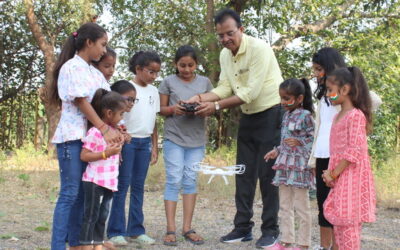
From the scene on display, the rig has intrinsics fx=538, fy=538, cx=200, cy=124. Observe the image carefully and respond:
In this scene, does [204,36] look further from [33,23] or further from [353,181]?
[353,181]

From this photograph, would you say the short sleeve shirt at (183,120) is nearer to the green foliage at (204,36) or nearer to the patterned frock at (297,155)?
the patterned frock at (297,155)

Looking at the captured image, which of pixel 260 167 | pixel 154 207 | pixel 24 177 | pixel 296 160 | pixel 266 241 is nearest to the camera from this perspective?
pixel 296 160

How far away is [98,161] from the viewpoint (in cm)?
355

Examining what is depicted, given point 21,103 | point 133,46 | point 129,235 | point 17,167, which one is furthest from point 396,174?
point 21,103

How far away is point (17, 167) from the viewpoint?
31.8 ft

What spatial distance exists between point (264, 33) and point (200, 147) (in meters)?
8.04

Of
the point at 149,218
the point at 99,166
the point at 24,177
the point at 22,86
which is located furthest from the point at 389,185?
the point at 22,86

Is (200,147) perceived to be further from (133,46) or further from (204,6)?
(133,46)

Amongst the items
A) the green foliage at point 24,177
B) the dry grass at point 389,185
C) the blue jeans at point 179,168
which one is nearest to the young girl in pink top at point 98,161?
the blue jeans at point 179,168

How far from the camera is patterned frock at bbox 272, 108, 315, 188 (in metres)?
4.09

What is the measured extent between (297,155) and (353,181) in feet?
2.67

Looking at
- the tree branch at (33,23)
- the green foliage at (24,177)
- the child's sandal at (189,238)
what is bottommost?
the child's sandal at (189,238)

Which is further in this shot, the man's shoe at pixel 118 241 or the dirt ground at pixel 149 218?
the dirt ground at pixel 149 218

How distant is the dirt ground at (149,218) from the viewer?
15.1 feet
